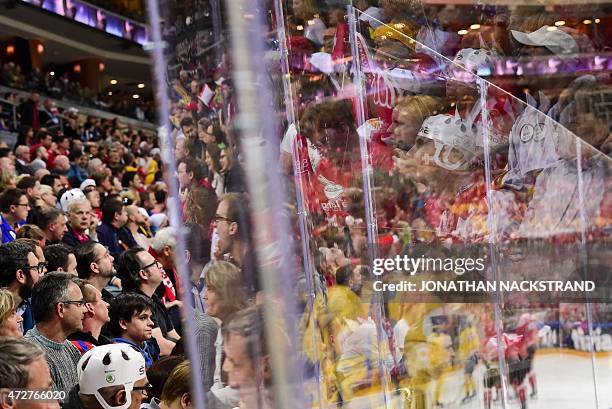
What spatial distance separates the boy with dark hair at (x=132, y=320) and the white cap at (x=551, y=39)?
2.60m

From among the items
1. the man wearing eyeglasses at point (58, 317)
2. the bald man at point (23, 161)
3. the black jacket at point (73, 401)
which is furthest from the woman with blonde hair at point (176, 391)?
the bald man at point (23, 161)

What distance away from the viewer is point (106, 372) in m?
2.78

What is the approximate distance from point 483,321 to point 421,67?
427 mm

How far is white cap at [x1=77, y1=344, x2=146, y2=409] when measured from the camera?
2773mm

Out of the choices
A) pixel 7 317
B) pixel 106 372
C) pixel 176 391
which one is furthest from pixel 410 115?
pixel 7 317

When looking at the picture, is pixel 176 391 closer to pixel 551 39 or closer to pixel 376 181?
pixel 376 181

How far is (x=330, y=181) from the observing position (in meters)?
1.45

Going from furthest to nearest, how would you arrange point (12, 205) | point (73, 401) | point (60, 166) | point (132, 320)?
point (60, 166) → point (12, 205) → point (132, 320) → point (73, 401)

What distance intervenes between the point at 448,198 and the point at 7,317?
6.65 ft

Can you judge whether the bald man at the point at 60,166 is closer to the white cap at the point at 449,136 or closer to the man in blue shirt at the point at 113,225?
the man in blue shirt at the point at 113,225

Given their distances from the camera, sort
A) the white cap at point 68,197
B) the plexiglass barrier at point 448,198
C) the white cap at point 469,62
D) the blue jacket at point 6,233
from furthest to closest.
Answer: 1. the white cap at point 68,197
2. the blue jacket at point 6,233
3. the white cap at point 469,62
4. the plexiglass barrier at point 448,198

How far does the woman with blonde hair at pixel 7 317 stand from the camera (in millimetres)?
3152

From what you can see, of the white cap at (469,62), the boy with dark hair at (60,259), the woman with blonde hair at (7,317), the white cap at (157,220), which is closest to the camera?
the white cap at (469,62)

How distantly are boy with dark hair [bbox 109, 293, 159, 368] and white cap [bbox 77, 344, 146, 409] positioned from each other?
3.52ft
